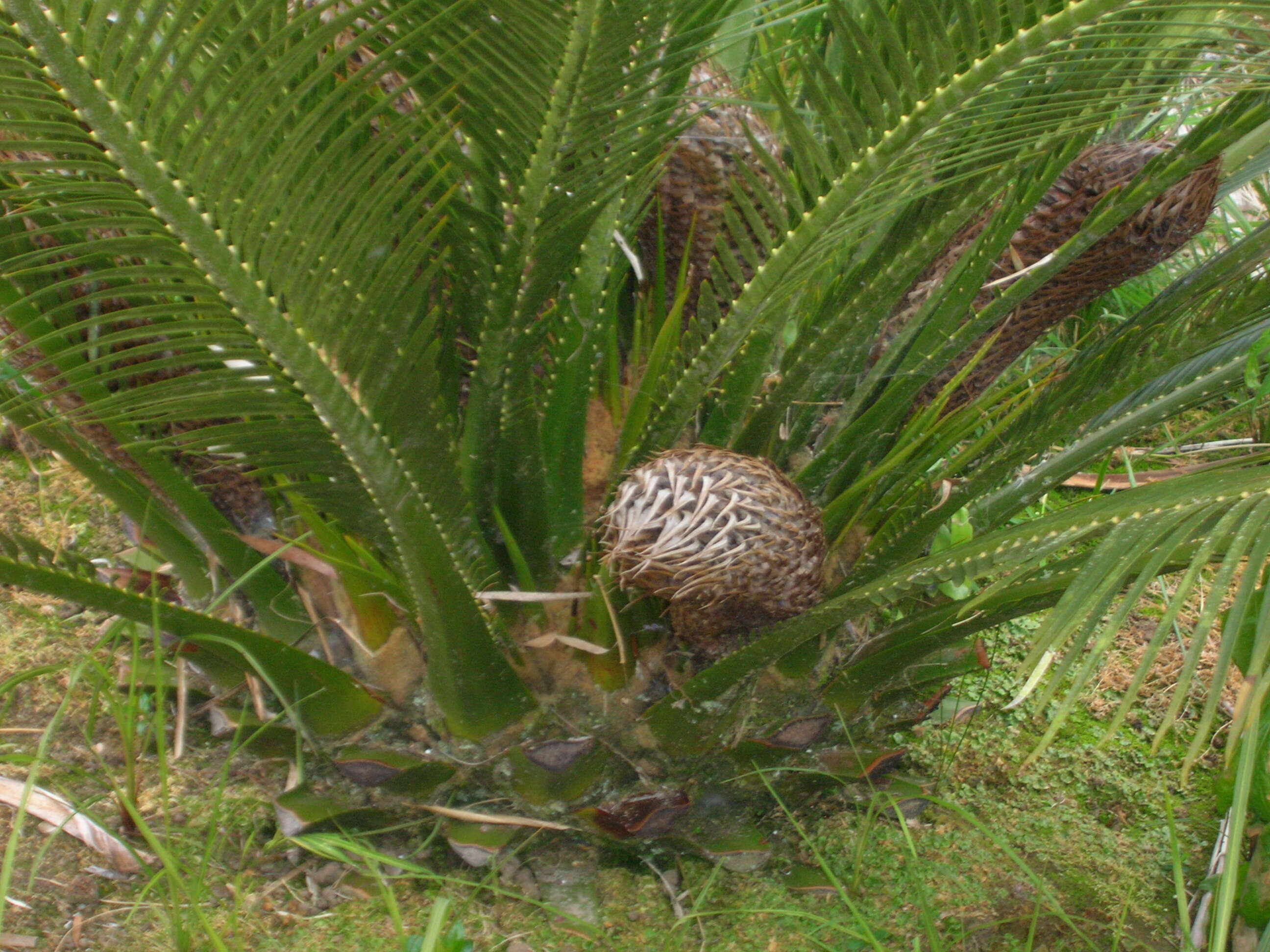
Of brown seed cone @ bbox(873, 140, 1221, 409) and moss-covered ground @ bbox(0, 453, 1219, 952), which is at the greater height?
brown seed cone @ bbox(873, 140, 1221, 409)

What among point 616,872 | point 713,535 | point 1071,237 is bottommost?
point 616,872

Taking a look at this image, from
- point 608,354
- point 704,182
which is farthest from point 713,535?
point 704,182

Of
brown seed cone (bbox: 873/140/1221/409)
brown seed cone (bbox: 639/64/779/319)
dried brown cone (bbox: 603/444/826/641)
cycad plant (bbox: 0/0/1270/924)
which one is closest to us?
cycad plant (bbox: 0/0/1270/924)

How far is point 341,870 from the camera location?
1.22 meters

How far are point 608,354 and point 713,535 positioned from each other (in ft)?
1.39

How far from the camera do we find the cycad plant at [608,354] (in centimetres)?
68

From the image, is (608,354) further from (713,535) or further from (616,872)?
(616,872)

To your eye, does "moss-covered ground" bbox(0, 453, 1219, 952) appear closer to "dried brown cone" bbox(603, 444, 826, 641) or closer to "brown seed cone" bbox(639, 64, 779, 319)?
"dried brown cone" bbox(603, 444, 826, 641)

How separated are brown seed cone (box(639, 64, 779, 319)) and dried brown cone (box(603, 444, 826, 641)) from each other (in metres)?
0.31

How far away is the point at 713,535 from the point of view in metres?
0.91

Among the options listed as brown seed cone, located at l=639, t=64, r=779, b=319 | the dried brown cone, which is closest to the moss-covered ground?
the dried brown cone

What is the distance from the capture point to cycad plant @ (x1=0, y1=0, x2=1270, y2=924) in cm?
68

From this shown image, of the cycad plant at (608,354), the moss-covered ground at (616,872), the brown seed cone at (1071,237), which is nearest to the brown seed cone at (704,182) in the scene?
the cycad plant at (608,354)

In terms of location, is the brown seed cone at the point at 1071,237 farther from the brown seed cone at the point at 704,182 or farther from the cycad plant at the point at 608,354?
the brown seed cone at the point at 704,182
